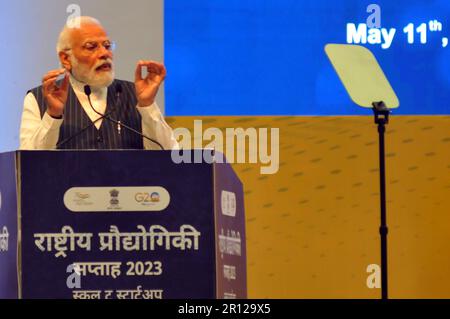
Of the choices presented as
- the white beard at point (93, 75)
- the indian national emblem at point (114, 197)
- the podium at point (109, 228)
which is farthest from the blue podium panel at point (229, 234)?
the white beard at point (93, 75)

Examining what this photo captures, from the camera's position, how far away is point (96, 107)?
3.88 m

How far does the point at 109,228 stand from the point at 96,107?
3.63 feet

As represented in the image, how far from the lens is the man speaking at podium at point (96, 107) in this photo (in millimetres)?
3555

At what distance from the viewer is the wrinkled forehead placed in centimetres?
382

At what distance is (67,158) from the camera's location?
2867 millimetres

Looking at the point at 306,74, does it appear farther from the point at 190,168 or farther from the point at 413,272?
the point at 190,168

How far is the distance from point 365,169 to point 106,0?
61.1 inches

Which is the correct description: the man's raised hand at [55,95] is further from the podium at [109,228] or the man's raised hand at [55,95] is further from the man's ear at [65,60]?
the man's ear at [65,60]

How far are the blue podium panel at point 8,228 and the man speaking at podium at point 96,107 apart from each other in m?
0.54

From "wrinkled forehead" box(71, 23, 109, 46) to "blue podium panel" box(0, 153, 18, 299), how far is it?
38.0 inches
